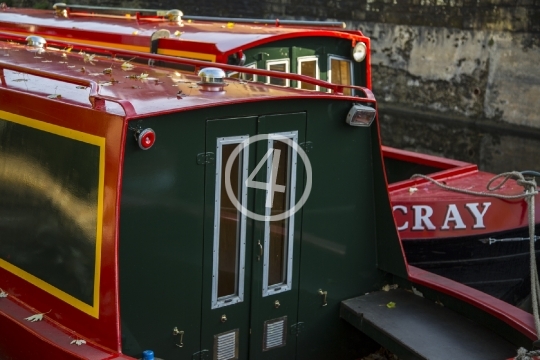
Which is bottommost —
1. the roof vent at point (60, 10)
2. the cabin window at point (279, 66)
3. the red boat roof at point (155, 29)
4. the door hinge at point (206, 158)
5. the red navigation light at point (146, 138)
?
the door hinge at point (206, 158)

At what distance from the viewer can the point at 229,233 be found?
4.51 meters

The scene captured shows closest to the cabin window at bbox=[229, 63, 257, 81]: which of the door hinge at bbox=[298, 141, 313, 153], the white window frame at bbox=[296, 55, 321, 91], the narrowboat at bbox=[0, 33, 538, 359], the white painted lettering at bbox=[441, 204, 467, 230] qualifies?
the white window frame at bbox=[296, 55, 321, 91]

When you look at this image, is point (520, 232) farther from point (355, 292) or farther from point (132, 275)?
point (132, 275)

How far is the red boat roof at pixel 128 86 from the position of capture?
4239 mm

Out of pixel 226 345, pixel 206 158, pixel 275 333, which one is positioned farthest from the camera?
pixel 275 333

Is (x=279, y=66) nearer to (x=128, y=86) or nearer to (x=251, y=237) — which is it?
(x=128, y=86)

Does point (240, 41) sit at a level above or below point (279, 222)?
above

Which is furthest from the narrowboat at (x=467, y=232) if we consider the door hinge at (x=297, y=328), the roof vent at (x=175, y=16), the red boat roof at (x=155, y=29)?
the roof vent at (x=175, y=16)

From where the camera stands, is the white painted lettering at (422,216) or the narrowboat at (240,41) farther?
the white painted lettering at (422,216)

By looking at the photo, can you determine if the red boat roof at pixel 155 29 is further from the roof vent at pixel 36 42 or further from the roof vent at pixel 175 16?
the roof vent at pixel 36 42

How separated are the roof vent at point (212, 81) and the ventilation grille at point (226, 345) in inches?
54.8

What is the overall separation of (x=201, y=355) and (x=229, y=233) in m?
0.70

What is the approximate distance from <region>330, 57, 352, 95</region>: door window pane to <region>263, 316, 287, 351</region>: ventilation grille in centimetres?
355

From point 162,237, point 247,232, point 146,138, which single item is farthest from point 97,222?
point 247,232
